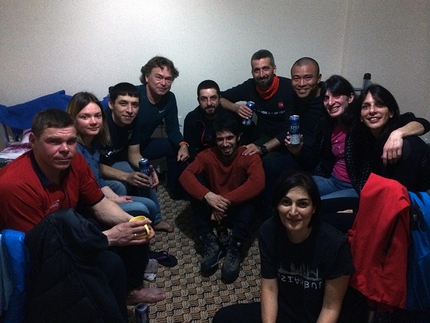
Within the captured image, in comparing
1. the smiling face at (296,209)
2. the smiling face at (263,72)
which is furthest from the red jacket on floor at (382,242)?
the smiling face at (263,72)

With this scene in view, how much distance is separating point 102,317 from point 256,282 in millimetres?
958

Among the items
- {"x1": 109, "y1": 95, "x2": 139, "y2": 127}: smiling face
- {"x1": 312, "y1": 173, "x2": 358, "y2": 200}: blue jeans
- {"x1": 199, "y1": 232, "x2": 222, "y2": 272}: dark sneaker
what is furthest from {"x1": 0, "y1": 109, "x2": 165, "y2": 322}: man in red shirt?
{"x1": 312, "y1": 173, "x2": 358, "y2": 200}: blue jeans

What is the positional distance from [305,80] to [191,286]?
1390 mm

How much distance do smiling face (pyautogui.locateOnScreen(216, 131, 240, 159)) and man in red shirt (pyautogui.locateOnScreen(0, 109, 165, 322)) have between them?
76 cm

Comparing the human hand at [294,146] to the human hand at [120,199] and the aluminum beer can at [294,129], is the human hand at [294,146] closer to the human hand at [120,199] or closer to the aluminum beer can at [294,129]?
the aluminum beer can at [294,129]

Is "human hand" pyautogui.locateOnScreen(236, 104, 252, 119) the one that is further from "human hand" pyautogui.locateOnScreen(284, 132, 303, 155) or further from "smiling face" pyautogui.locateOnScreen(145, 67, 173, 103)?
"smiling face" pyautogui.locateOnScreen(145, 67, 173, 103)

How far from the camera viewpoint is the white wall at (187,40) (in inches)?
104

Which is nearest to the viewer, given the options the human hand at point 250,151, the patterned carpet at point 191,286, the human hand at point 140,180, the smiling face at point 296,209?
the smiling face at point 296,209

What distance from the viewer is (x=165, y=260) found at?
6.99 feet

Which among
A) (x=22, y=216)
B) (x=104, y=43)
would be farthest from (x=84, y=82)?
(x=22, y=216)

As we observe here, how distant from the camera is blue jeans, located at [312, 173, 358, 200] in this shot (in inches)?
76.4

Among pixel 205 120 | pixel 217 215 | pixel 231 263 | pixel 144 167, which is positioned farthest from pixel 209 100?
pixel 231 263

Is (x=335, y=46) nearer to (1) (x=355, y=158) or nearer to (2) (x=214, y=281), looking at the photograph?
(1) (x=355, y=158)

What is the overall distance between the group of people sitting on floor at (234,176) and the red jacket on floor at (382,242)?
0.06m
